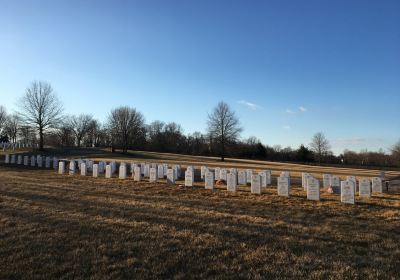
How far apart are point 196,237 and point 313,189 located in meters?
5.94

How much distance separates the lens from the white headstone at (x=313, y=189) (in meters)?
11.1

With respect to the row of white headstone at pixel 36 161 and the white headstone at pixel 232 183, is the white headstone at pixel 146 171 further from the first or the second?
the row of white headstone at pixel 36 161

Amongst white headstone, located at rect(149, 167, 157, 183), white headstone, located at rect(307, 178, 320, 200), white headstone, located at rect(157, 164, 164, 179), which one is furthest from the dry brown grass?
white headstone, located at rect(157, 164, 164, 179)

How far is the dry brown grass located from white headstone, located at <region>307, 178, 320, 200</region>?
1.33 feet

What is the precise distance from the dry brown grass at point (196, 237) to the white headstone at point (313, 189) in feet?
1.33

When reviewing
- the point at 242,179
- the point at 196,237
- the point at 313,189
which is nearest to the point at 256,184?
the point at 313,189

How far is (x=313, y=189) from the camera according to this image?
1119cm

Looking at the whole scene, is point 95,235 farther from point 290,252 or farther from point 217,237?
point 290,252

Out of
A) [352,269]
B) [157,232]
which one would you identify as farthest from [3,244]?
[352,269]

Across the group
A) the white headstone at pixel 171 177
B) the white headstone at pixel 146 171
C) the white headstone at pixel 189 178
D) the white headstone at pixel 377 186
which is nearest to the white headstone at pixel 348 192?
the white headstone at pixel 377 186

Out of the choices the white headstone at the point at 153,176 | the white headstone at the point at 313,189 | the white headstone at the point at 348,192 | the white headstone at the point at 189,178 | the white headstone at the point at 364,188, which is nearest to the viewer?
the white headstone at the point at 348,192

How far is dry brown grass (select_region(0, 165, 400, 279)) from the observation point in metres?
4.99

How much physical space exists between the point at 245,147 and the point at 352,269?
64.7 meters

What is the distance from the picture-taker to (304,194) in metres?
12.4
